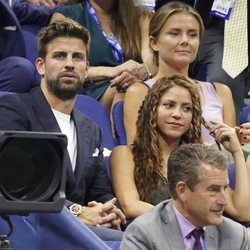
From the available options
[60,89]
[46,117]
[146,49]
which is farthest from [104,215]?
[146,49]

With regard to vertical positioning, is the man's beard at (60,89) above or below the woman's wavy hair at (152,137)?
above

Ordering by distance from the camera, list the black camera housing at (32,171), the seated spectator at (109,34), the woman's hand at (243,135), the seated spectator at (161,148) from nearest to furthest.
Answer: the black camera housing at (32,171) < the seated spectator at (161,148) < the woman's hand at (243,135) < the seated spectator at (109,34)

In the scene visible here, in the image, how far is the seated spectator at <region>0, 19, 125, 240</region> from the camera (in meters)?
3.75

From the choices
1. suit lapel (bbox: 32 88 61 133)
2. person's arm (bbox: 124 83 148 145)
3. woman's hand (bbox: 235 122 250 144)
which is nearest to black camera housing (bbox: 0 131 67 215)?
suit lapel (bbox: 32 88 61 133)

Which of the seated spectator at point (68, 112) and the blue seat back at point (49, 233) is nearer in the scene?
the blue seat back at point (49, 233)

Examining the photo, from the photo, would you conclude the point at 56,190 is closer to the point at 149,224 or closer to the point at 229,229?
the point at 149,224

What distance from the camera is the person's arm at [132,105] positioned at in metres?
4.26

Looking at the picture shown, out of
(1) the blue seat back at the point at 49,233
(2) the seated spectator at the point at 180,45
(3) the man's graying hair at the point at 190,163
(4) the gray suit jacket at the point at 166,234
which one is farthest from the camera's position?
(2) the seated spectator at the point at 180,45

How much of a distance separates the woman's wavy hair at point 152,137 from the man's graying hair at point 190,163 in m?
0.68

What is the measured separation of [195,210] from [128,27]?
7.17 feet

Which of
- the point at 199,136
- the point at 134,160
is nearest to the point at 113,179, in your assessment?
the point at 134,160

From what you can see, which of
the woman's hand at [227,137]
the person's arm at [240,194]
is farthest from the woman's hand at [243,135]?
the person's arm at [240,194]

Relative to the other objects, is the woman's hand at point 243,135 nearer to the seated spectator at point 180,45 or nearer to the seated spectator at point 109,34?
the seated spectator at point 180,45

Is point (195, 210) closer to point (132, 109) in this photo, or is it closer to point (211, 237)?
point (211, 237)
